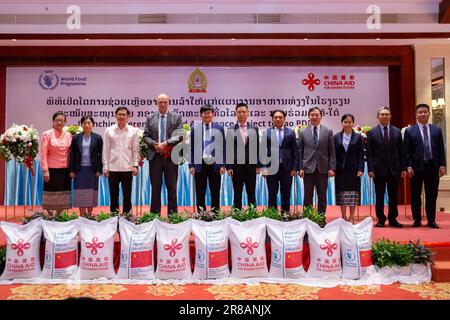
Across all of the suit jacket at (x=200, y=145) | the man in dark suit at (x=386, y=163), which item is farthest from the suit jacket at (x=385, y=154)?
the suit jacket at (x=200, y=145)

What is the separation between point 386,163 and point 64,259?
3.22 m

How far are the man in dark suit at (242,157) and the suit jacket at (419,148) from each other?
5.32 ft

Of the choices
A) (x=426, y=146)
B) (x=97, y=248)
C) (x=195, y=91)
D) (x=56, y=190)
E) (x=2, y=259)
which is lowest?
(x=2, y=259)

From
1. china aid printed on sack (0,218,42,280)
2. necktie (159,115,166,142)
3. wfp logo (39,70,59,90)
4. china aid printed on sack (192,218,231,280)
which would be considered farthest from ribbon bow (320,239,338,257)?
wfp logo (39,70,59,90)

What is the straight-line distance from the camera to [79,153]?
177 inches

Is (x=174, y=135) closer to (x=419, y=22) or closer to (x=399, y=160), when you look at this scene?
(x=399, y=160)

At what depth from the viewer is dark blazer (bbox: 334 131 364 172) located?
4457 mm

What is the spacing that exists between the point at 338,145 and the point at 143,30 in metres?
3.74

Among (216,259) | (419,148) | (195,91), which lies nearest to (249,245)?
(216,259)

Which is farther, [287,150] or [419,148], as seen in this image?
[419,148]

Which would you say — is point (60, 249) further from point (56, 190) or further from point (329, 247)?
point (329, 247)

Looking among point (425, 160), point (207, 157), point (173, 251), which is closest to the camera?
point (173, 251)

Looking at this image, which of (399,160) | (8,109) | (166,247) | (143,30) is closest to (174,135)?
(166,247)

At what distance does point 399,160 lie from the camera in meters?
4.54
